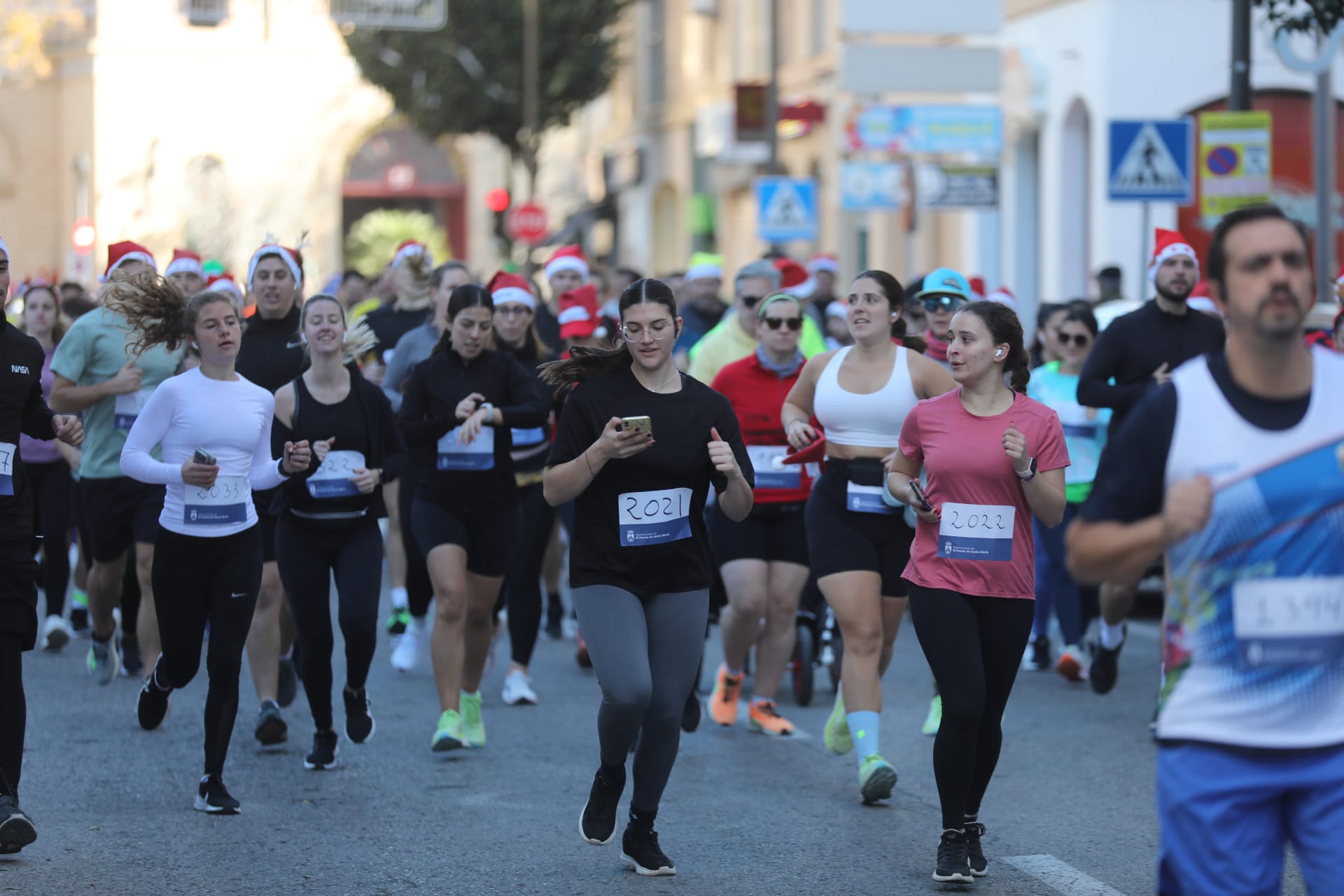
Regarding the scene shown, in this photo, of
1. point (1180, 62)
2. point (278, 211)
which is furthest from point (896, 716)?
point (278, 211)

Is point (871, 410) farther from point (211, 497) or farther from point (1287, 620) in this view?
point (1287, 620)

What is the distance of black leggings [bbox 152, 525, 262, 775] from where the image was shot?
7188mm

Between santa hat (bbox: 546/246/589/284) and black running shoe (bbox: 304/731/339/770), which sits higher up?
santa hat (bbox: 546/246/589/284)

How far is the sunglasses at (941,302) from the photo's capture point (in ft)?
29.1

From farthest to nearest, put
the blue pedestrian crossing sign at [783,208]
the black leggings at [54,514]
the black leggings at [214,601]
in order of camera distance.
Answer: the blue pedestrian crossing sign at [783,208], the black leggings at [54,514], the black leggings at [214,601]

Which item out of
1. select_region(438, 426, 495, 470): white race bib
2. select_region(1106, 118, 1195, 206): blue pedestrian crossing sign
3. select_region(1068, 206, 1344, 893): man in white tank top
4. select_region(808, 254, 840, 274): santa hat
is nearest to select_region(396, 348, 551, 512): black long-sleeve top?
select_region(438, 426, 495, 470): white race bib

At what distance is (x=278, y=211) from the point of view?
5322 centimetres

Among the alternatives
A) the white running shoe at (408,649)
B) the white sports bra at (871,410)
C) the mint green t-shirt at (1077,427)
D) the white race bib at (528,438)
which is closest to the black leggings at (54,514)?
the white running shoe at (408,649)

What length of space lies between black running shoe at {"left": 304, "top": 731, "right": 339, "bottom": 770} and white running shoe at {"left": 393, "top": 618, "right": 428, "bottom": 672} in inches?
105

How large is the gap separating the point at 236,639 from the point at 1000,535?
2795mm

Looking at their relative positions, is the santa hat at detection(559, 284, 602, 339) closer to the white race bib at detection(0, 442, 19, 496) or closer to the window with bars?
the white race bib at detection(0, 442, 19, 496)

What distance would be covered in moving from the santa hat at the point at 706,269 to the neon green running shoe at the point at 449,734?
5.36m

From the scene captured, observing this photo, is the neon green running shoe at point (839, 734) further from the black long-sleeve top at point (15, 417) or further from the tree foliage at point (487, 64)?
the tree foliage at point (487, 64)

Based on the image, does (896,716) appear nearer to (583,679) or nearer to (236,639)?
(583,679)
